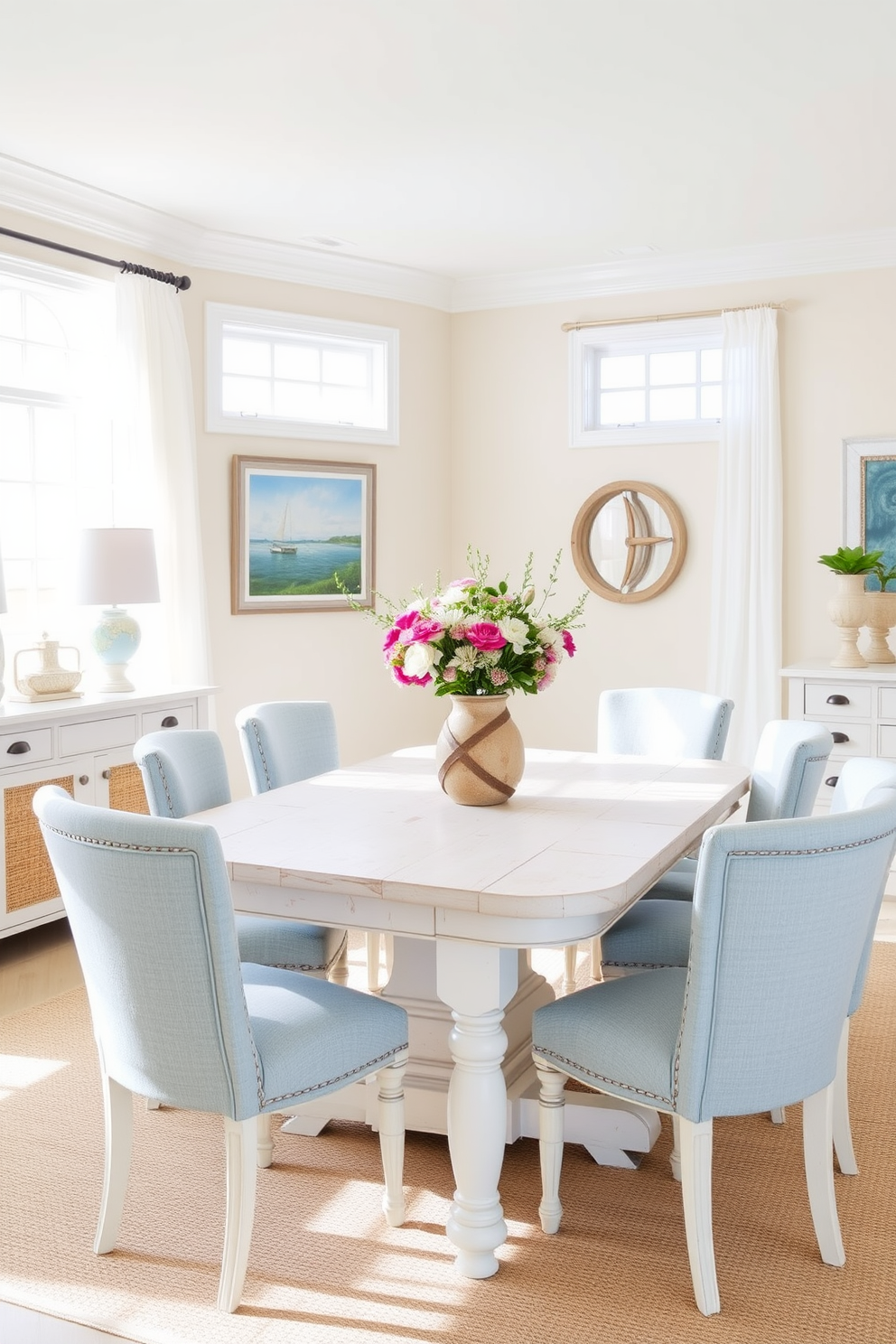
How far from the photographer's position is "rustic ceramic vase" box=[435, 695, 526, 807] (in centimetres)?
284

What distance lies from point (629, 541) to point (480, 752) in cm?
334

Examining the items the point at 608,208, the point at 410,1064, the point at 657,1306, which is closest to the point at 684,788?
the point at 410,1064

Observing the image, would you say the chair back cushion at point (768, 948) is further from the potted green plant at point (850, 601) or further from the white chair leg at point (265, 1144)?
the potted green plant at point (850, 601)

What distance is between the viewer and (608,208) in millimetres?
4973

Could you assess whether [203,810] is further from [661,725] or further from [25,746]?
[661,725]

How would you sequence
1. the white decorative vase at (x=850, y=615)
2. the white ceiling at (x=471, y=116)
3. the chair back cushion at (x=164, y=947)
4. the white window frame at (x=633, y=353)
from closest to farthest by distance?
1. the chair back cushion at (x=164, y=947)
2. the white ceiling at (x=471, y=116)
3. the white decorative vase at (x=850, y=615)
4. the white window frame at (x=633, y=353)

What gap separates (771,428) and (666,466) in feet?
1.85

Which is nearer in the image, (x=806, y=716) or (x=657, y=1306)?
(x=657, y=1306)

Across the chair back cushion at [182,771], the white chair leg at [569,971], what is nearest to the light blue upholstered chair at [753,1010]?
the chair back cushion at [182,771]

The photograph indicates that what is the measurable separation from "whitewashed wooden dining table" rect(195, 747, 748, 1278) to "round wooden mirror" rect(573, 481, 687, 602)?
2.70 metres

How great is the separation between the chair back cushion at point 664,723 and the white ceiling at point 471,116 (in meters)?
1.91

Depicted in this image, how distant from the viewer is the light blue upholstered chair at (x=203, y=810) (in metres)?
2.88

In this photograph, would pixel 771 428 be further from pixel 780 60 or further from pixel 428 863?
pixel 428 863

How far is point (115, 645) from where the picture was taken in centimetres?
467
